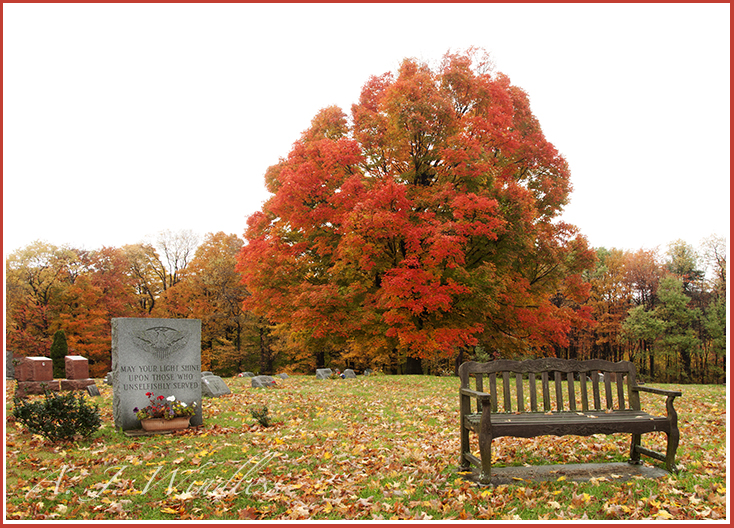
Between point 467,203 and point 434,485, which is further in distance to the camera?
point 467,203

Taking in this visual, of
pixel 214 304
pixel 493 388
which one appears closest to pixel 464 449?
pixel 493 388

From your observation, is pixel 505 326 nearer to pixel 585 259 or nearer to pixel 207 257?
pixel 585 259

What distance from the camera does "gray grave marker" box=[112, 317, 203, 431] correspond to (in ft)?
24.8

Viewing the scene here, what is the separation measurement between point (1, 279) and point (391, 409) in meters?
7.30

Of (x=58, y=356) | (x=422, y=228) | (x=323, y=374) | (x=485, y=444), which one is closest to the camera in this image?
(x=485, y=444)

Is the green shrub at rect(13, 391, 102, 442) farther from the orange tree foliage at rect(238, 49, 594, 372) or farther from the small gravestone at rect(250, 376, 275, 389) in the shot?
the orange tree foliage at rect(238, 49, 594, 372)

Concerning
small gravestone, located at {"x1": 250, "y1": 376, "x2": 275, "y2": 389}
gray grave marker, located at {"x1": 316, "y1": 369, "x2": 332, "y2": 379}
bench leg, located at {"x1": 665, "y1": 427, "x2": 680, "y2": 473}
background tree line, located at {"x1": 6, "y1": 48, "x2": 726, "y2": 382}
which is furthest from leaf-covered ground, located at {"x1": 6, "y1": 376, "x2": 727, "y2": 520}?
gray grave marker, located at {"x1": 316, "y1": 369, "x2": 332, "y2": 379}

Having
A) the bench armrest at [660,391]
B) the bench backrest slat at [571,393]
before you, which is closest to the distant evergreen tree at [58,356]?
the bench backrest slat at [571,393]

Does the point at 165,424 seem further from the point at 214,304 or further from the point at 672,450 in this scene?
the point at 214,304

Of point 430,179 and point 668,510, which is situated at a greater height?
point 430,179

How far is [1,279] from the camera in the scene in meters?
3.69

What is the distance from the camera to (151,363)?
783 centimetres

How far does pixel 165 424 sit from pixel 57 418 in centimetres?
152

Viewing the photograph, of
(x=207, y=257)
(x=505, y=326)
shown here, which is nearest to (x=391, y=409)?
(x=505, y=326)
